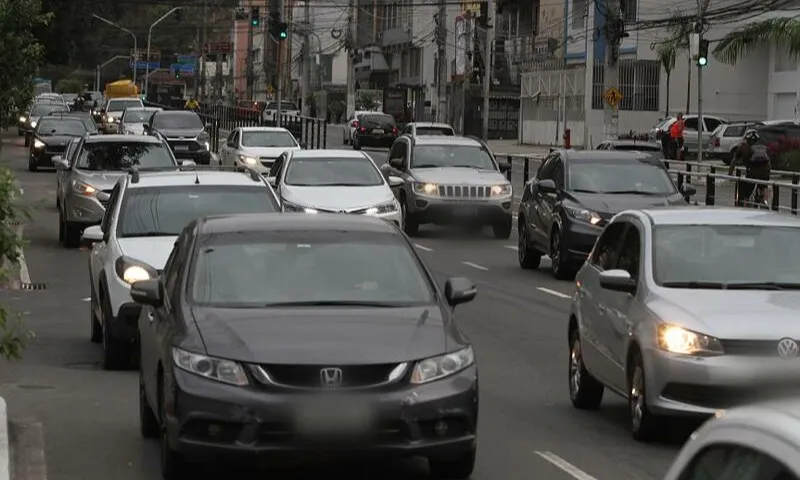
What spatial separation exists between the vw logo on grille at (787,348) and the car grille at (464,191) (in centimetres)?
1877

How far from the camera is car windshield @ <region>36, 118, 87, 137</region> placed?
155ft

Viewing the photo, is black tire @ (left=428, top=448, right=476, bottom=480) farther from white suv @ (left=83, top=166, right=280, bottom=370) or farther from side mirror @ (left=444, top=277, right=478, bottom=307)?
white suv @ (left=83, top=166, right=280, bottom=370)

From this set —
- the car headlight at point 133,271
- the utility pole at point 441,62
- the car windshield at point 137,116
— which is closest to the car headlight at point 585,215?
the car headlight at point 133,271

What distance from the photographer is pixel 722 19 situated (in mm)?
63688

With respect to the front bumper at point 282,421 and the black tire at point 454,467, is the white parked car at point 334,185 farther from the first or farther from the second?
the front bumper at point 282,421

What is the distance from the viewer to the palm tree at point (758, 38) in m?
56.8

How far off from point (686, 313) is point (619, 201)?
38.4 feet

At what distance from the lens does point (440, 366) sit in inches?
325

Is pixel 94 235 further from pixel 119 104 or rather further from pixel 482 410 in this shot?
pixel 119 104

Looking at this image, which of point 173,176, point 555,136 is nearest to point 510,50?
point 555,136

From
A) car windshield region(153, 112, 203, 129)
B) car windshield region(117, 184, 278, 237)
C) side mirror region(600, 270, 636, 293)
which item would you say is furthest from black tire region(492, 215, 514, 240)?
car windshield region(153, 112, 203, 129)

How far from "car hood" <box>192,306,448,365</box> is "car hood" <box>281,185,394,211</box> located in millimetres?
15159

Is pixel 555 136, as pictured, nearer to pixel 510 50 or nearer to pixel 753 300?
pixel 510 50

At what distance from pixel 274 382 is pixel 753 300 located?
3656mm
